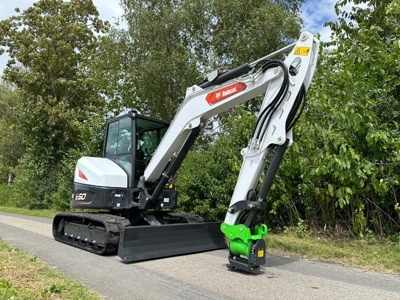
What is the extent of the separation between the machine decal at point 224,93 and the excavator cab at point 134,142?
6.38ft

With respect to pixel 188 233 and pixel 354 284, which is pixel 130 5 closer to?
pixel 188 233

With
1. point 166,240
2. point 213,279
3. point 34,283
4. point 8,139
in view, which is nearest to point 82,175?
point 166,240

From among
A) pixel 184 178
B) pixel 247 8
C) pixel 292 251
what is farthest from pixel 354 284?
pixel 247 8

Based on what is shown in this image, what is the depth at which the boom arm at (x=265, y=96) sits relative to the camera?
5508 mm

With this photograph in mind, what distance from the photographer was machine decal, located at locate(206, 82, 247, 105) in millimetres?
5980

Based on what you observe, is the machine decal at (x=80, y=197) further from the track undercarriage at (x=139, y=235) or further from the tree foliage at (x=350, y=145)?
the tree foliage at (x=350, y=145)

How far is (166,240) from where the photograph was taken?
670 cm

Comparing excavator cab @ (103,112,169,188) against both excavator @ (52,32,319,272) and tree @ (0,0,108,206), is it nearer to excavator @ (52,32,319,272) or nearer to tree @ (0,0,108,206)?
excavator @ (52,32,319,272)

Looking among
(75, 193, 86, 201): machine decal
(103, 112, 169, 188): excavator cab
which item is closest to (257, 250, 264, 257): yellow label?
(103, 112, 169, 188): excavator cab

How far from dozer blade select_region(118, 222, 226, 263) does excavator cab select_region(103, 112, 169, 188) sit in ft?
4.38

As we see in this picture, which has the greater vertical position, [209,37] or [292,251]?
[209,37]

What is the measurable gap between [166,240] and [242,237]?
5.94 feet

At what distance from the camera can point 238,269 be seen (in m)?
5.72

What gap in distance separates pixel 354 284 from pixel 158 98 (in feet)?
43.0
